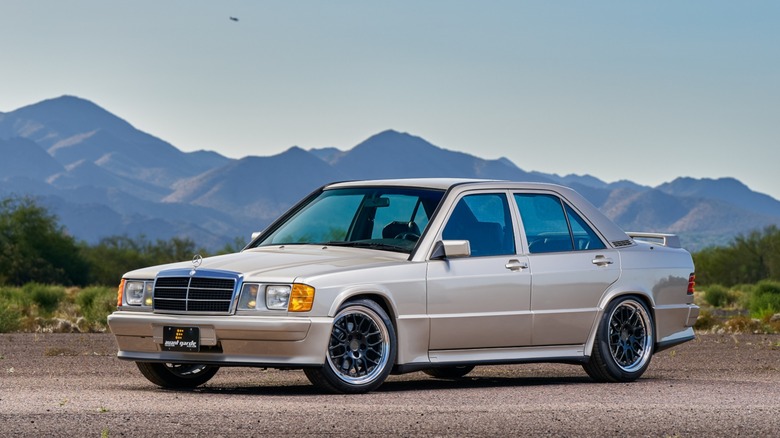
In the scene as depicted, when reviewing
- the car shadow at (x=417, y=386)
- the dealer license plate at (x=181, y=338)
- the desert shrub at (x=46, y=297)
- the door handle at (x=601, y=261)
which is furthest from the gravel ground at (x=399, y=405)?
the desert shrub at (x=46, y=297)

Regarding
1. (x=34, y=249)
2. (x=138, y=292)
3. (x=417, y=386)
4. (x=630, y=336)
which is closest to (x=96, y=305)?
(x=417, y=386)

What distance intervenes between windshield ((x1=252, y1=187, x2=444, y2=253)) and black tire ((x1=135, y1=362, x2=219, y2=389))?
137 centimetres

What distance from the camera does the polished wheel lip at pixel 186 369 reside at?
41.1 feet

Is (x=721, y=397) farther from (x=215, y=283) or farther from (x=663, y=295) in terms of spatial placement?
(x=215, y=283)

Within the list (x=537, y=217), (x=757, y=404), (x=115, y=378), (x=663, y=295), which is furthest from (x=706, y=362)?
(x=115, y=378)

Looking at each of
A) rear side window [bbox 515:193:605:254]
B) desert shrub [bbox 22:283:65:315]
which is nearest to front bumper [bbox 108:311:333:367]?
rear side window [bbox 515:193:605:254]

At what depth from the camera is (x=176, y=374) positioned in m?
12.5

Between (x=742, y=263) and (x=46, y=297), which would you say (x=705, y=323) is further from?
(x=742, y=263)

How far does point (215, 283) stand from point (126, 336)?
104 cm

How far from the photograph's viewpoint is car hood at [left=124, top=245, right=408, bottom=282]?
37.3 feet

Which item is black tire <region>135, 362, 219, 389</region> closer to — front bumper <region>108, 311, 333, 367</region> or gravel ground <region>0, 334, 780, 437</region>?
gravel ground <region>0, 334, 780, 437</region>

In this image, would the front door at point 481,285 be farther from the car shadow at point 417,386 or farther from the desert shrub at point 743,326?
the desert shrub at point 743,326

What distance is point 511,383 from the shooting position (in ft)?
44.5

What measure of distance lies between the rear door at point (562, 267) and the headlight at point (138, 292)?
11.3 ft
